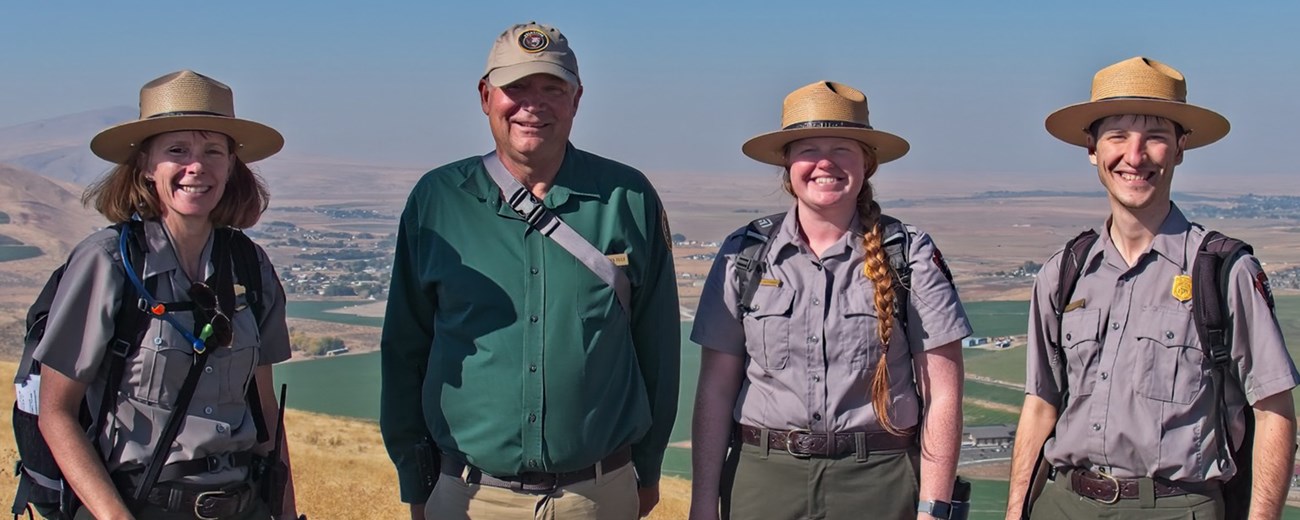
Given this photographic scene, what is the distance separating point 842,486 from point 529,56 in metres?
1.78

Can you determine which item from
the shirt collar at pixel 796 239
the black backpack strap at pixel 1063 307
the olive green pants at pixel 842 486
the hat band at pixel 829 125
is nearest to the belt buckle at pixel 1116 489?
the black backpack strap at pixel 1063 307

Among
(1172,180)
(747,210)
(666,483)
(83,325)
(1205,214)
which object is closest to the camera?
(83,325)

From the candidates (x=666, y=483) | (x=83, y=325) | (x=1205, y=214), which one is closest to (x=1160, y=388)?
(x=83, y=325)

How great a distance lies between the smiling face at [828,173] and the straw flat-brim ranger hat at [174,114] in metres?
1.88

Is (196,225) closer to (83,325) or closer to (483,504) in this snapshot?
(83,325)

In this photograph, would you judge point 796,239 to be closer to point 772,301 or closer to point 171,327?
point 772,301

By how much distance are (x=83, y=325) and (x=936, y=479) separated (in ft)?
9.01

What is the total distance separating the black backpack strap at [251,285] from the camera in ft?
13.2

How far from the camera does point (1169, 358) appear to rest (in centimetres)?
388

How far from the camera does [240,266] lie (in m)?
4.04

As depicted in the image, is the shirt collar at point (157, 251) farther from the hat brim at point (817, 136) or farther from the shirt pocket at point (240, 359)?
the hat brim at point (817, 136)

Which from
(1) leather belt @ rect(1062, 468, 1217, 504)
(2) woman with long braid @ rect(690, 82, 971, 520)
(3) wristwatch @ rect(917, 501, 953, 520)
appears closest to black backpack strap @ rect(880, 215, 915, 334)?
(2) woman with long braid @ rect(690, 82, 971, 520)

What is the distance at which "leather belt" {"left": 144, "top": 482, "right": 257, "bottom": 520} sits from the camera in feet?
12.1

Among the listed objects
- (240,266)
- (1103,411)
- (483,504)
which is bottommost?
(483,504)
